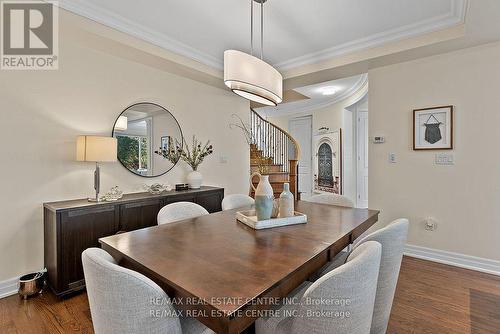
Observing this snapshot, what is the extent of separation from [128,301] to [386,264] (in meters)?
1.24

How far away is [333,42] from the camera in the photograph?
10.2 ft

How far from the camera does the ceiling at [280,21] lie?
92.9 inches

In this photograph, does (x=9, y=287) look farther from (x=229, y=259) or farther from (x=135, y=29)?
(x=135, y=29)

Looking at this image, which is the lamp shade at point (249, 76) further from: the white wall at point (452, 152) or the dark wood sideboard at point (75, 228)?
the white wall at point (452, 152)

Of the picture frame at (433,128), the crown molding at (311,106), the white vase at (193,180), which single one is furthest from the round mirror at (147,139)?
the crown molding at (311,106)

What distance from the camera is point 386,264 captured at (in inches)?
52.7

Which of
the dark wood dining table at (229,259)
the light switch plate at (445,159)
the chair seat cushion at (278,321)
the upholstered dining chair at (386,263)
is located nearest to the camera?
the dark wood dining table at (229,259)

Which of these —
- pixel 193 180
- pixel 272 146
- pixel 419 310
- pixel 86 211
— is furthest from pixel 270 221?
pixel 272 146

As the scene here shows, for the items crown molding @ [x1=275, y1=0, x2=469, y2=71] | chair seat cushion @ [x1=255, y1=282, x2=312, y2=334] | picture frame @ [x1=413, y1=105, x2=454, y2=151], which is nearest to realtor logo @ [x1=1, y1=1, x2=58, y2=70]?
crown molding @ [x1=275, y1=0, x2=469, y2=71]

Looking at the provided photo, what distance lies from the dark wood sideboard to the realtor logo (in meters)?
1.38

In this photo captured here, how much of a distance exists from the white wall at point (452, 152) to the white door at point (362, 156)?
2702mm

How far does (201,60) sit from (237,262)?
2997 millimetres

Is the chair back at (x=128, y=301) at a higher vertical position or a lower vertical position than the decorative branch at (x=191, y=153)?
lower

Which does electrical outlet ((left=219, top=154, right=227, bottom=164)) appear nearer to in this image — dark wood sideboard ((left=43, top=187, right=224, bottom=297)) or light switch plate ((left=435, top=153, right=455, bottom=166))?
dark wood sideboard ((left=43, top=187, right=224, bottom=297))
